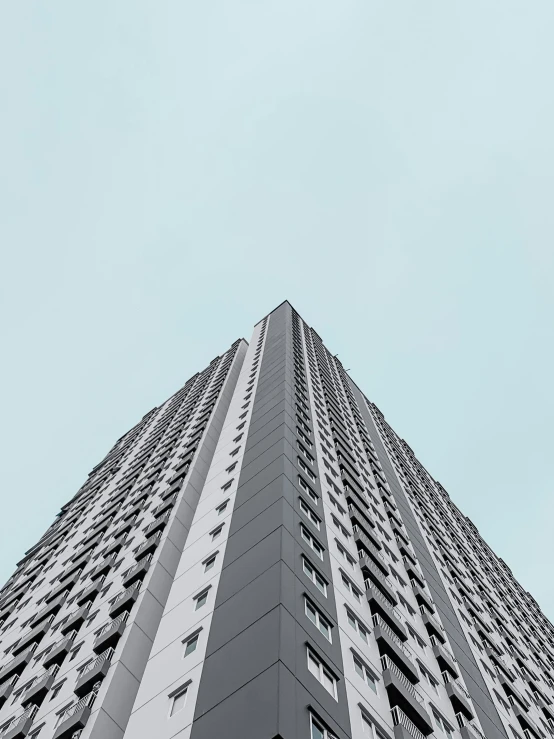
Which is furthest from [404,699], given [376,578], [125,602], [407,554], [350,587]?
[407,554]

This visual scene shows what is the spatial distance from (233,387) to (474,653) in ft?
107

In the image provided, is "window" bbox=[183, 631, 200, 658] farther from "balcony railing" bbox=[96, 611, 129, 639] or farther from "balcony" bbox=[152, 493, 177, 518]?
"balcony" bbox=[152, 493, 177, 518]

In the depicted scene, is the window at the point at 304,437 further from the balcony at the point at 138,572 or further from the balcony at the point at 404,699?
the balcony at the point at 404,699

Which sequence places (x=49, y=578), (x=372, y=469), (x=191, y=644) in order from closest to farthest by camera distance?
(x=191, y=644), (x=49, y=578), (x=372, y=469)

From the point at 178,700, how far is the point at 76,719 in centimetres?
465

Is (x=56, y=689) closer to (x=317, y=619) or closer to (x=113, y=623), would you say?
(x=113, y=623)

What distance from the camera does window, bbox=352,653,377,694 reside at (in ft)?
72.2

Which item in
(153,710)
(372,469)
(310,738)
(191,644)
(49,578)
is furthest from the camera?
(372,469)

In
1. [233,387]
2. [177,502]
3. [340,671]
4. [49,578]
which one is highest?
[233,387]

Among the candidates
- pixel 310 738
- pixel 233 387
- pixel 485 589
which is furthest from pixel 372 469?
pixel 310 738

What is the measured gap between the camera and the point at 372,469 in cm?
5038

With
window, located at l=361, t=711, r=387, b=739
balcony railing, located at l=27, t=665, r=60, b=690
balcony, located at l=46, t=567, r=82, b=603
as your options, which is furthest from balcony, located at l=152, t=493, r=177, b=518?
window, located at l=361, t=711, r=387, b=739

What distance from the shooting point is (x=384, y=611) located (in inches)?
1067

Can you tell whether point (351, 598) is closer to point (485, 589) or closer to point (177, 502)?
point (177, 502)
